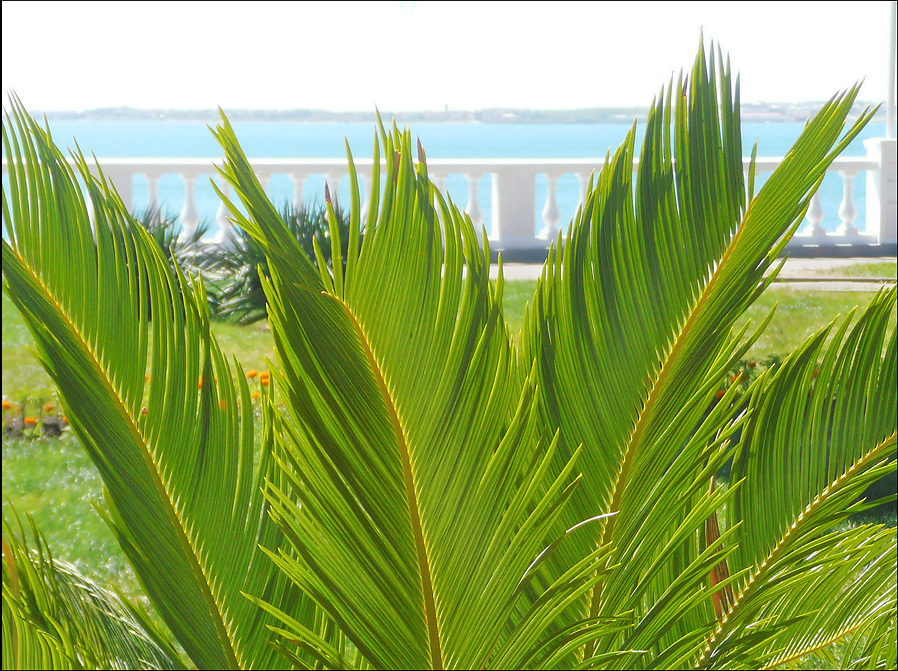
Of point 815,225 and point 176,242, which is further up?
point 815,225

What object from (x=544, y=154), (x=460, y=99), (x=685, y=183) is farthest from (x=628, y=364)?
(x=544, y=154)

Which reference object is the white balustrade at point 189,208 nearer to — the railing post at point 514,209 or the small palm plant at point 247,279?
the small palm plant at point 247,279

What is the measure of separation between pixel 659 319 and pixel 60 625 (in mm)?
517

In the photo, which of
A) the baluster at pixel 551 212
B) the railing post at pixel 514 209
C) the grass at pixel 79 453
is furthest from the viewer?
the baluster at pixel 551 212

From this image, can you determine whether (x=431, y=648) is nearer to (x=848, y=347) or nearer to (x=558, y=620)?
(x=558, y=620)

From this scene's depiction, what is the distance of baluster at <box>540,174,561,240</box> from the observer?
446cm

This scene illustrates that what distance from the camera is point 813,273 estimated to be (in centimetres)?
404

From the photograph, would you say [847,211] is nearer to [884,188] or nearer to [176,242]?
[884,188]

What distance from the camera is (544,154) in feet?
99.5

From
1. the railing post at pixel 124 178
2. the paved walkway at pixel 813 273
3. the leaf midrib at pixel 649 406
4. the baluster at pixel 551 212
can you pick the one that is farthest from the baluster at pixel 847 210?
the leaf midrib at pixel 649 406

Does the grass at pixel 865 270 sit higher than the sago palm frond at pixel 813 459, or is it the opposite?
the grass at pixel 865 270

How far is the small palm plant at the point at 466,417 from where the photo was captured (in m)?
0.47

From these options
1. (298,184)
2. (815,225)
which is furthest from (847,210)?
(298,184)

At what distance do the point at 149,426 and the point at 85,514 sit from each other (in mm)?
1979
